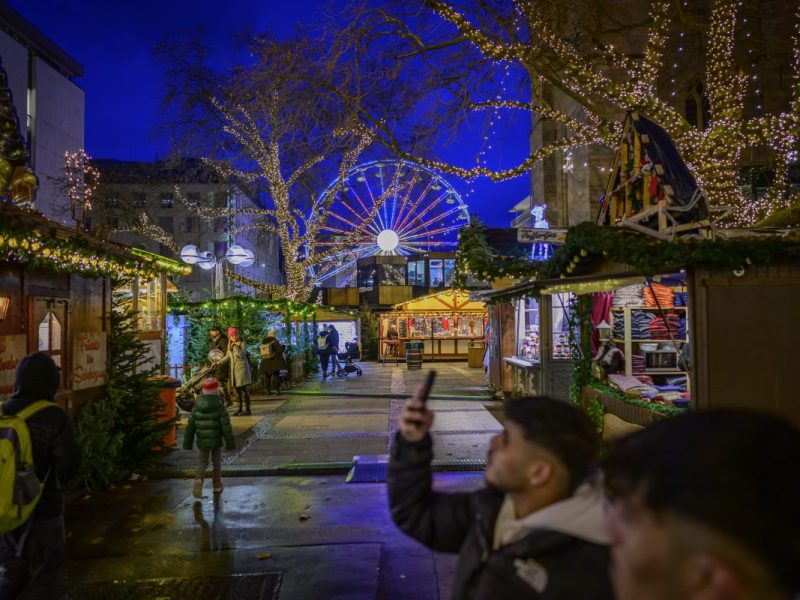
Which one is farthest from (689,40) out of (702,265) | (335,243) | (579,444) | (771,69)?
(579,444)

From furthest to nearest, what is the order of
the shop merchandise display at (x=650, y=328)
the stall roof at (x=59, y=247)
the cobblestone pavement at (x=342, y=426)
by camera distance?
the shop merchandise display at (x=650, y=328) → the cobblestone pavement at (x=342, y=426) → the stall roof at (x=59, y=247)

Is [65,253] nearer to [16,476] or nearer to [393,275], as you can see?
[16,476]

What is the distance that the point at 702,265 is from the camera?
646cm

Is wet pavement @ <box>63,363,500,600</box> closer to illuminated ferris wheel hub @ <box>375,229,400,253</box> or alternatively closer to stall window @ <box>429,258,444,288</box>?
illuminated ferris wheel hub @ <box>375,229,400,253</box>

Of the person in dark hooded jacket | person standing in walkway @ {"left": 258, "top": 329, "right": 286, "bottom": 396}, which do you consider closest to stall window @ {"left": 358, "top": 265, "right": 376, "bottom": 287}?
person standing in walkway @ {"left": 258, "top": 329, "right": 286, "bottom": 396}

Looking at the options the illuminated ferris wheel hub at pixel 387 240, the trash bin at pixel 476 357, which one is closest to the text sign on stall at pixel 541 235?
the trash bin at pixel 476 357

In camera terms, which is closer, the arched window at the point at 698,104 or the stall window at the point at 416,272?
the arched window at the point at 698,104

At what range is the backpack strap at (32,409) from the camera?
3.60 m

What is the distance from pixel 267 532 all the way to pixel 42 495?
2723 mm

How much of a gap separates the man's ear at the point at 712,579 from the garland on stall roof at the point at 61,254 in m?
5.89

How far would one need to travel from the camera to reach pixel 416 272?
39219mm

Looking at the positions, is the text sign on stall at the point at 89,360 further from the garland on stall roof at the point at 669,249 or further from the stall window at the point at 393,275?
the stall window at the point at 393,275

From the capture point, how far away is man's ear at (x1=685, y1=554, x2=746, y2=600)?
0.90 meters

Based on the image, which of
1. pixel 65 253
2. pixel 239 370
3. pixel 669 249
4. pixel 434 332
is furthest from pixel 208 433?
pixel 434 332
